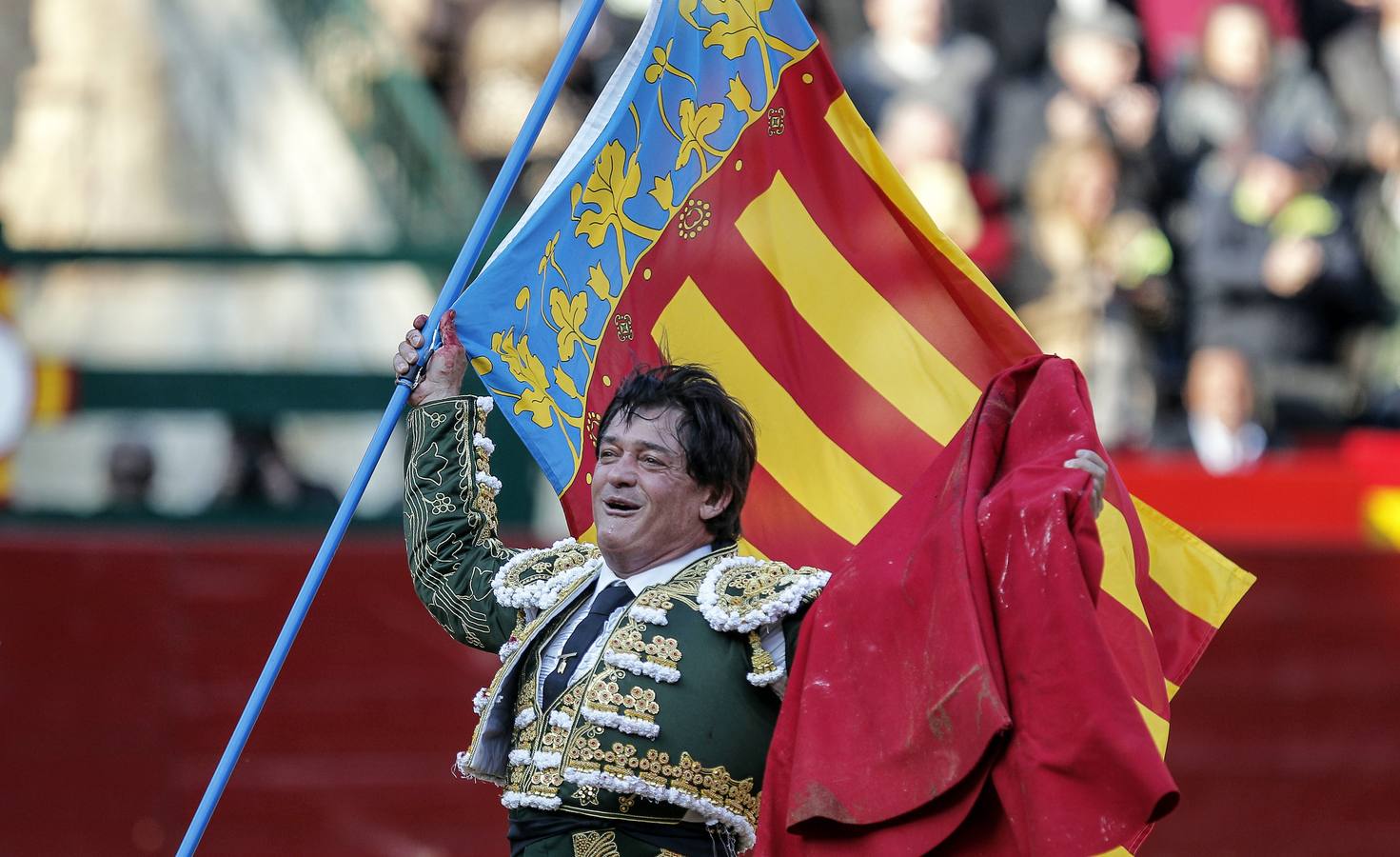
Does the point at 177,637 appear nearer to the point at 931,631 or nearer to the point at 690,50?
the point at 690,50

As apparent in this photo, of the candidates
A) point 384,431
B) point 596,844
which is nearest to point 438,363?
point 384,431

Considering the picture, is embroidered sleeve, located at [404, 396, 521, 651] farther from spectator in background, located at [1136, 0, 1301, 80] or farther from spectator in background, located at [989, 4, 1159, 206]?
spectator in background, located at [1136, 0, 1301, 80]

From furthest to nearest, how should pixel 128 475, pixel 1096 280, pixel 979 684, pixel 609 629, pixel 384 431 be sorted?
pixel 1096 280
pixel 128 475
pixel 384 431
pixel 609 629
pixel 979 684

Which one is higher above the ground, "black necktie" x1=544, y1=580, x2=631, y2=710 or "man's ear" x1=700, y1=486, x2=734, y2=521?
"man's ear" x1=700, y1=486, x2=734, y2=521

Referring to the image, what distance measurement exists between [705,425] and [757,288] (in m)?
0.61

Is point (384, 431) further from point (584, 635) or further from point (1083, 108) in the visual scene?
point (1083, 108)

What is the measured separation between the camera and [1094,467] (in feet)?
10.0

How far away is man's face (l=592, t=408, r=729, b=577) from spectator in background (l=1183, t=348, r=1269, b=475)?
13.0 ft

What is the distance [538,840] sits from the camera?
3.35 m

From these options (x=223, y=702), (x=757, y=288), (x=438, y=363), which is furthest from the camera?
(x=223, y=702)

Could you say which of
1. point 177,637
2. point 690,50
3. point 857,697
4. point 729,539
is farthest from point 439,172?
point 857,697

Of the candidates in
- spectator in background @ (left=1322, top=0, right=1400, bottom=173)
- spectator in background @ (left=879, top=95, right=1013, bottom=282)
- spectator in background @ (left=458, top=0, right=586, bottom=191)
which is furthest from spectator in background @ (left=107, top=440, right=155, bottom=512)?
spectator in background @ (left=1322, top=0, right=1400, bottom=173)

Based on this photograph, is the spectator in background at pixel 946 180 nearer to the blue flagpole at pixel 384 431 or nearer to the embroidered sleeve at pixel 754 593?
the blue flagpole at pixel 384 431

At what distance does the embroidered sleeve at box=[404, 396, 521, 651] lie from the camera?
3.62m
